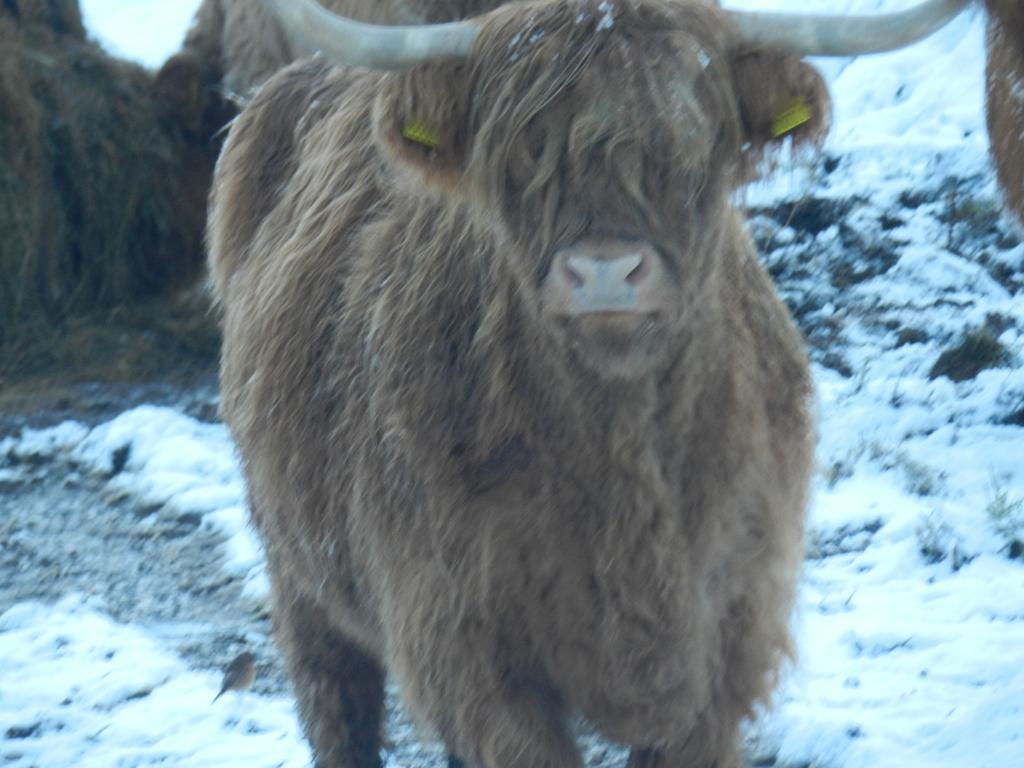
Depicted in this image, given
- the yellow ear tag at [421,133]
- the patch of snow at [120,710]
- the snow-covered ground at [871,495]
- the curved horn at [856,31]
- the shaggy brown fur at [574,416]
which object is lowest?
the patch of snow at [120,710]

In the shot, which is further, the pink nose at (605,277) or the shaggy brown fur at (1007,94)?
the shaggy brown fur at (1007,94)

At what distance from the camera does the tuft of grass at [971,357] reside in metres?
5.54

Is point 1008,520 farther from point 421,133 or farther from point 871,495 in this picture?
point 421,133

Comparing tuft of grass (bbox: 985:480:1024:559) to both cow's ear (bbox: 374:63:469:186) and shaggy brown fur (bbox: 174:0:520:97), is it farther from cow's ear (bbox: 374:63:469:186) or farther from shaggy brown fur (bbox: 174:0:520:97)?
shaggy brown fur (bbox: 174:0:520:97)

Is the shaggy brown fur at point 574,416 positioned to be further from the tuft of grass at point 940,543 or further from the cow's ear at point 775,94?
the tuft of grass at point 940,543

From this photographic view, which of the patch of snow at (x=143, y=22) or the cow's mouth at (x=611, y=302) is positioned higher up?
the patch of snow at (x=143, y=22)

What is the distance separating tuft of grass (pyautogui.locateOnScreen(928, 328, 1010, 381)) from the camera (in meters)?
5.54

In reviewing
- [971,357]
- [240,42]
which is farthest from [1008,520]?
[240,42]

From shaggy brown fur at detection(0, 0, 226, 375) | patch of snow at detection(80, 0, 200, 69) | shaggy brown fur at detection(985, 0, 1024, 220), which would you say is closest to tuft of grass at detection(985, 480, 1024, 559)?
shaggy brown fur at detection(985, 0, 1024, 220)

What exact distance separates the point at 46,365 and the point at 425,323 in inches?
183

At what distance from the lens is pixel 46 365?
287 inches

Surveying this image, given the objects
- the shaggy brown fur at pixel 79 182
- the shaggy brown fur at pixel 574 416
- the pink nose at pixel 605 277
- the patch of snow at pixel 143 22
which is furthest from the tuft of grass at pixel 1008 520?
the patch of snow at pixel 143 22

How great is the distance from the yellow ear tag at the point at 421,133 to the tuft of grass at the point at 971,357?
3.07 metres

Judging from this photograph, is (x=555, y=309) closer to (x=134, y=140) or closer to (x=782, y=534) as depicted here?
(x=782, y=534)
